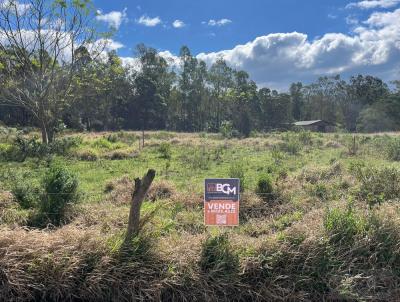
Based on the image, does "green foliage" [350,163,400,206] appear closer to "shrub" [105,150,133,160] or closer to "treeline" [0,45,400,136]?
"shrub" [105,150,133,160]

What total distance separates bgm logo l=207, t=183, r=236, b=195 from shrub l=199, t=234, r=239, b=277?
1.98 ft

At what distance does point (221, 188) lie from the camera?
514 cm

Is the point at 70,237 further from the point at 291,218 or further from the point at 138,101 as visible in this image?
the point at 138,101

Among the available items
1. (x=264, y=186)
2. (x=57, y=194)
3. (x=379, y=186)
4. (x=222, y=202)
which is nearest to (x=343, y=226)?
(x=222, y=202)

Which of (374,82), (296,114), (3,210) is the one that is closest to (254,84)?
(296,114)

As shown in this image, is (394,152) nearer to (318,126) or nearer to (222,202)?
(222,202)

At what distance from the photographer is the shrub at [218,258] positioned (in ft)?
15.4

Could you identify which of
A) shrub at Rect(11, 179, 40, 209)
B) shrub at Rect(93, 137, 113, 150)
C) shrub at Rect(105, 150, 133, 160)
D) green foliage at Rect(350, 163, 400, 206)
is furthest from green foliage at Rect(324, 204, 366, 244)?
shrub at Rect(93, 137, 113, 150)

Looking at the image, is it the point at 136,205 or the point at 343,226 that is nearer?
the point at 136,205

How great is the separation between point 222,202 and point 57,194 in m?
3.14

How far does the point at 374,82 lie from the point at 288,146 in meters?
72.5

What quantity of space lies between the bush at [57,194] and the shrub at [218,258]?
292 centimetres

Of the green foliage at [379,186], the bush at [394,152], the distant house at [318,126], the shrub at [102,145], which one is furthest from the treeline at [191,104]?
the green foliage at [379,186]

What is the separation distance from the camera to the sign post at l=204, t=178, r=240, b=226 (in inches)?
201
